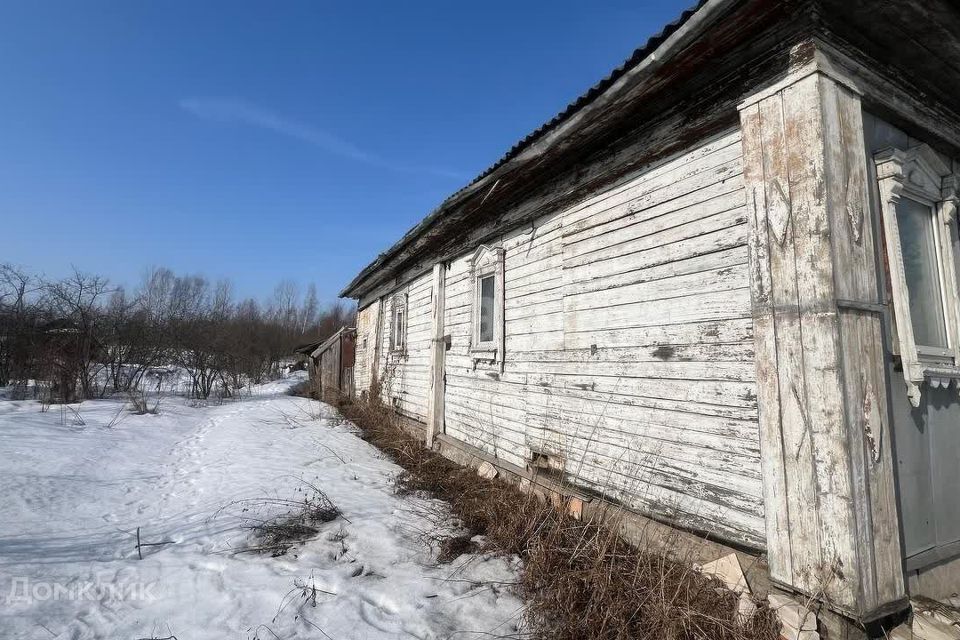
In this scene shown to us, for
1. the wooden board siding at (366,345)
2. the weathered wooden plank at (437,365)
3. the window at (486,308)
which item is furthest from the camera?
the wooden board siding at (366,345)

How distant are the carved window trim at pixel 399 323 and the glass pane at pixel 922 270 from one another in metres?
7.04

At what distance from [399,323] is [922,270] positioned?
7712 millimetres

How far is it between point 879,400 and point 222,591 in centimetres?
377

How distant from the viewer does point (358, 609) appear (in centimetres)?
269

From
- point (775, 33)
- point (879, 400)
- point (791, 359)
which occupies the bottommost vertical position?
point (879, 400)

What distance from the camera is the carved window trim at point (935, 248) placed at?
248 cm

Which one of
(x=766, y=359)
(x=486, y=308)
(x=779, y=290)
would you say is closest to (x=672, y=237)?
(x=779, y=290)

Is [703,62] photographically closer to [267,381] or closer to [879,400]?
[879,400]

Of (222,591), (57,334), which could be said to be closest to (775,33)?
(222,591)

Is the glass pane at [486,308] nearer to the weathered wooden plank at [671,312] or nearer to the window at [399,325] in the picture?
the weathered wooden plank at [671,312]

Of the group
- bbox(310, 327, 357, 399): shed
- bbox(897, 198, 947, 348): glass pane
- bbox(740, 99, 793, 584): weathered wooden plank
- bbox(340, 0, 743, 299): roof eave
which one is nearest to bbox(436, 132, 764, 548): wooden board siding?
bbox(740, 99, 793, 584): weathered wooden plank

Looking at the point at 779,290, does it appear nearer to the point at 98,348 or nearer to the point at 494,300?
the point at 494,300

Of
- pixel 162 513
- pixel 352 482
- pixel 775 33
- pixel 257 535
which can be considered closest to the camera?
pixel 775 33
